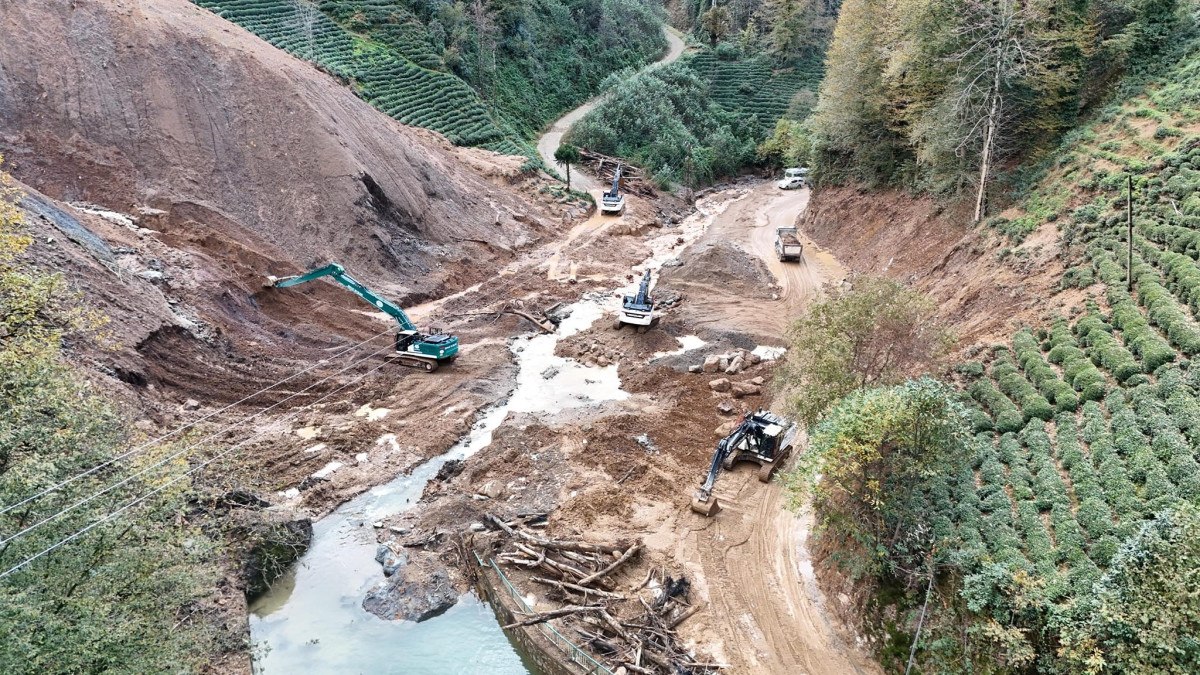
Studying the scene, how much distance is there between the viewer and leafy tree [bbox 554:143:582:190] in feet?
180

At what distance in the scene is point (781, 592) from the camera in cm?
1766

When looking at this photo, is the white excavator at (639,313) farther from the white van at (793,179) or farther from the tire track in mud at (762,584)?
the white van at (793,179)

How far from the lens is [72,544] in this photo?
11250 millimetres

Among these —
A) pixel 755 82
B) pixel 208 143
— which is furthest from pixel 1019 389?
pixel 755 82

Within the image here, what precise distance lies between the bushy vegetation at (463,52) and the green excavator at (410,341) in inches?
1060

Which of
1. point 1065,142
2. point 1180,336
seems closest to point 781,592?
point 1180,336

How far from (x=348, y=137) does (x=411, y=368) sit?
16.6 metres

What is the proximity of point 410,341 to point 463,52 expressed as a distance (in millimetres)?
44864

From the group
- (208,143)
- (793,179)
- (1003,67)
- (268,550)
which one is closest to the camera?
(268,550)

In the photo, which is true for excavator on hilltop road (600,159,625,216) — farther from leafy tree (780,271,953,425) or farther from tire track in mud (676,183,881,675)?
leafy tree (780,271,953,425)

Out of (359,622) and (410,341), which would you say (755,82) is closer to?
(410,341)

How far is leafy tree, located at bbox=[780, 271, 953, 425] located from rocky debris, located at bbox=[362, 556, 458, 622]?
1137 cm

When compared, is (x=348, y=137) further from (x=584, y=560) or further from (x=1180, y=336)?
(x=1180, y=336)

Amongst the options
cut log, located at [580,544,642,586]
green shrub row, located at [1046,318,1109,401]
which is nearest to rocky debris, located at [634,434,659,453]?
cut log, located at [580,544,642,586]
